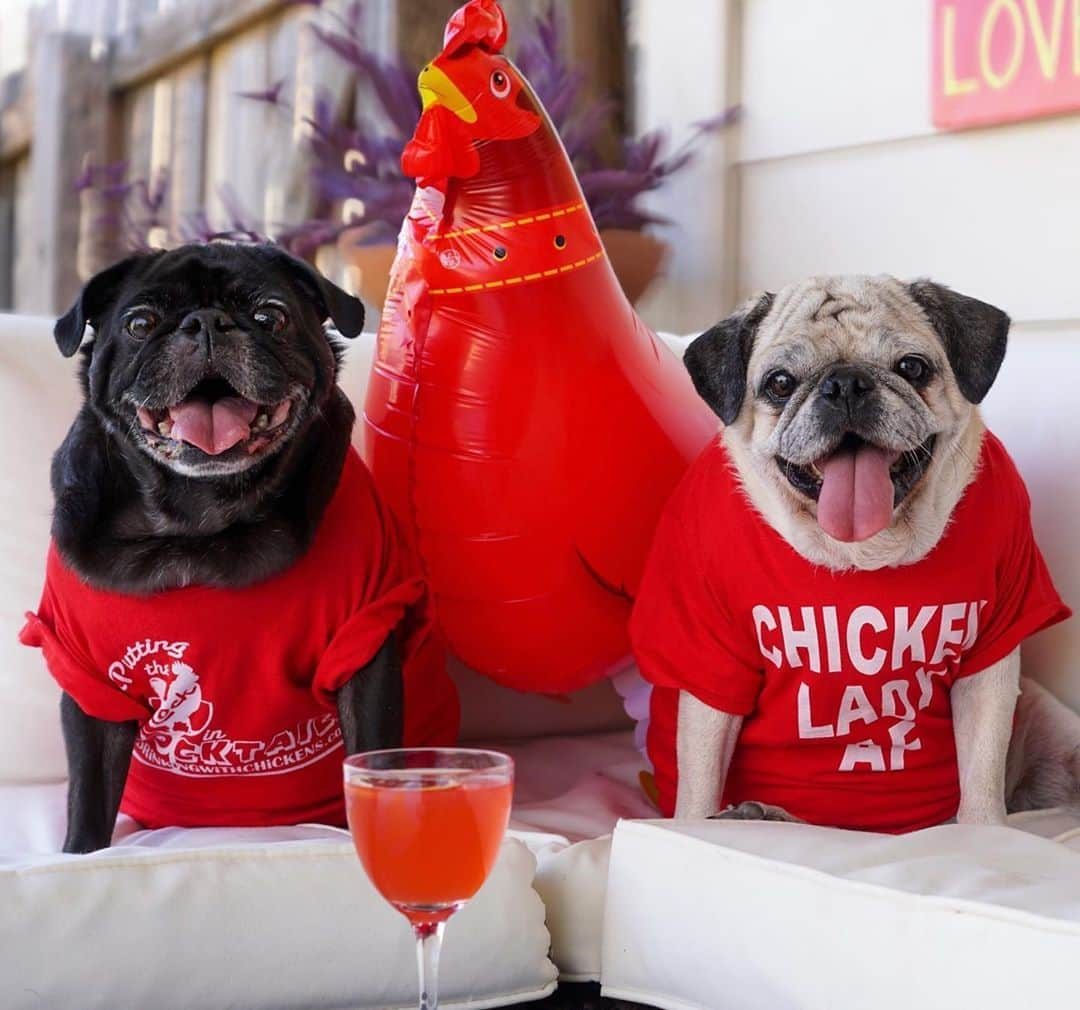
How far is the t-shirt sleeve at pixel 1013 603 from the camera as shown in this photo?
1.62m

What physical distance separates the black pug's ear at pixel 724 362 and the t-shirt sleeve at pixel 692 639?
0.52 ft

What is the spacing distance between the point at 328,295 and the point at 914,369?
0.68 meters

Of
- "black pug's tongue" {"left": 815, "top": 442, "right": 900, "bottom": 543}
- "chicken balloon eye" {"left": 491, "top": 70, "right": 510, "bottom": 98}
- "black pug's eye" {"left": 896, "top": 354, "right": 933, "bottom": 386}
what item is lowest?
"black pug's tongue" {"left": 815, "top": 442, "right": 900, "bottom": 543}

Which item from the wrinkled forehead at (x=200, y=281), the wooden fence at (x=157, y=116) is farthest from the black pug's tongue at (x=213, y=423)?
the wooden fence at (x=157, y=116)

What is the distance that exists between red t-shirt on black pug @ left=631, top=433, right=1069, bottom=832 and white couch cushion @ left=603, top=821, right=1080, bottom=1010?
0.21m

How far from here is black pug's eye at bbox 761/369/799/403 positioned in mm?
1608

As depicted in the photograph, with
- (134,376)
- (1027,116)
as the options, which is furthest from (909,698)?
(1027,116)

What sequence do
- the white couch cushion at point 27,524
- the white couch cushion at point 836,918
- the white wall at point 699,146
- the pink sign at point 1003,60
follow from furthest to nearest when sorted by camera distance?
the white wall at point 699,146, the pink sign at point 1003,60, the white couch cushion at point 27,524, the white couch cushion at point 836,918

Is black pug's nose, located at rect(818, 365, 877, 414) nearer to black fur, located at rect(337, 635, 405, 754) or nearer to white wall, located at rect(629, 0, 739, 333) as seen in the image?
black fur, located at rect(337, 635, 405, 754)

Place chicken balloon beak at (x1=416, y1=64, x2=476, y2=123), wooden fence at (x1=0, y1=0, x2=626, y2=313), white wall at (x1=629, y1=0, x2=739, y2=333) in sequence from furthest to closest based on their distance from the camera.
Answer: wooden fence at (x1=0, y1=0, x2=626, y2=313) → white wall at (x1=629, y1=0, x2=739, y2=333) → chicken balloon beak at (x1=416, y1=64, x2=476, y2=123)

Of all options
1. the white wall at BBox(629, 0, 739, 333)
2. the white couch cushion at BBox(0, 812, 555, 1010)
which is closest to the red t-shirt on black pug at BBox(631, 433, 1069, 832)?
the white couch cushion at BBox(0, 812, 555, 1010)

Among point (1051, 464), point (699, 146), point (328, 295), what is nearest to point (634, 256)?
point (699, 146)

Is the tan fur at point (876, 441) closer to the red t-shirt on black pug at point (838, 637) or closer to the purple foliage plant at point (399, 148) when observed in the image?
the red t-shirt on black pug at point (838, 637)

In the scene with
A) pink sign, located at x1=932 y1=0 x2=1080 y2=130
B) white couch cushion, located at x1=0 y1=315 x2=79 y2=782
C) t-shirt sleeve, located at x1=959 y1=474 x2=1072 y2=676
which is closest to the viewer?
t-shirt sleeve, located at x1=959 y1=474 x2=1072 y2=676
